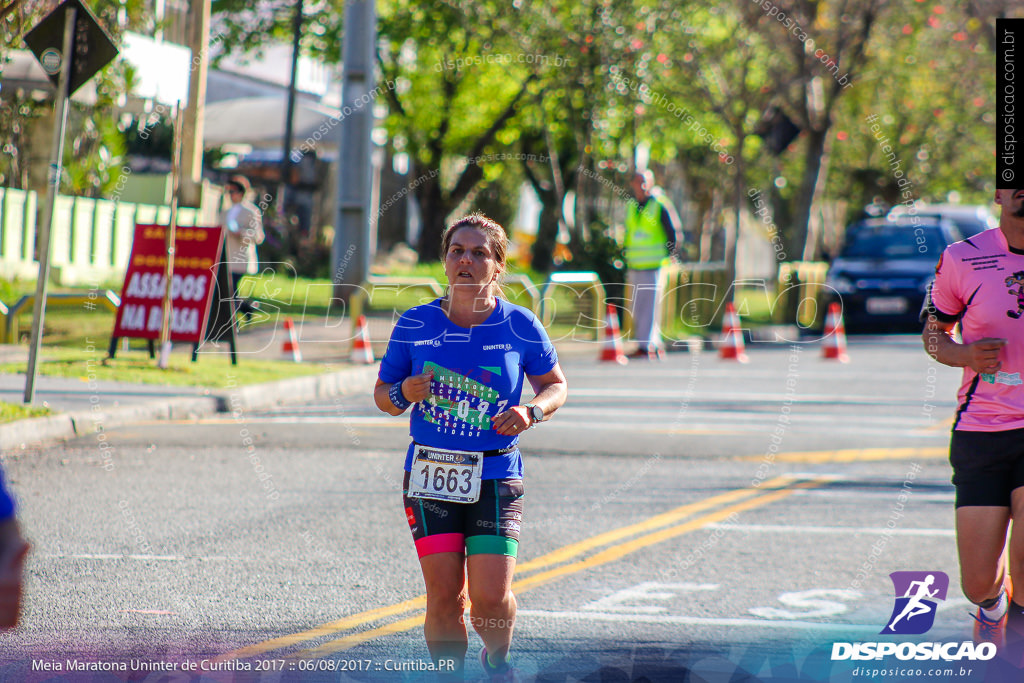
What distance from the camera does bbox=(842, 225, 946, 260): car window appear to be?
2389cm

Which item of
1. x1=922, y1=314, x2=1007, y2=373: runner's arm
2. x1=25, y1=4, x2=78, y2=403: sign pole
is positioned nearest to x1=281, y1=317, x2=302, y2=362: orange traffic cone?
x1=25, y1=4, x2=78, y2=403: sign pole

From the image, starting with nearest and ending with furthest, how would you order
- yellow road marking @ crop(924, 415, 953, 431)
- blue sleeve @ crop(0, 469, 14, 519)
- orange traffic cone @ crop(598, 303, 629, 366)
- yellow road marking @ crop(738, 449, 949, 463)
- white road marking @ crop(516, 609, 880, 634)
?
blue sleeve @ crop(0, 469, 14, 519) → white road marking @ crop(516, 609, 880, 634) → yellow road marking @ crop(738, 449, 949, 463) → yellow road marking @ crop(924, 415, 953, 431) → orange traffic cone @ crop(598, 303, 629, 366)

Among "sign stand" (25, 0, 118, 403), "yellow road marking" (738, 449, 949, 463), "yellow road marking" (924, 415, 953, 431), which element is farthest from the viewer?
"yellow road marking" (924, 415, 953, 431)

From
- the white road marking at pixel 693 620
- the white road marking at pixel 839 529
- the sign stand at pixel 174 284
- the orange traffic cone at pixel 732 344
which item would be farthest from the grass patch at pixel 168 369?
the white road marking at pixel 693 620

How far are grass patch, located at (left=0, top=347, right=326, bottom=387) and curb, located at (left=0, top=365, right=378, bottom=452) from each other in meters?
0.26

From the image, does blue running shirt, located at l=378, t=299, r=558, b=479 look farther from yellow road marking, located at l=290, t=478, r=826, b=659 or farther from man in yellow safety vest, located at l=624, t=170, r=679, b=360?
man in yellow safety vest, located at l=624, t=170, r=679, b=360

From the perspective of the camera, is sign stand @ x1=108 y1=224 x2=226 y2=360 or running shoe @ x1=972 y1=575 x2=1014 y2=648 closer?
running shoe @ x1=972 y1=575 x2=1014 y2=648

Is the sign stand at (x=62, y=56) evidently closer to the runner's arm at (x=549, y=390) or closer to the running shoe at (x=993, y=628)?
the runner's arm at (x=549, y=390)

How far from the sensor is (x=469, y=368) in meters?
4.27

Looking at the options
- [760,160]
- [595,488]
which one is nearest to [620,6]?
[595,488]

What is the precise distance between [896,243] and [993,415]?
20514 millimetres

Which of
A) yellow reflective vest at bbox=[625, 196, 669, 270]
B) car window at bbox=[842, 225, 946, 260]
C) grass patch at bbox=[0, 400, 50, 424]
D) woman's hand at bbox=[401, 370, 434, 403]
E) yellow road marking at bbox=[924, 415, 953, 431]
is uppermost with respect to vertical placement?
car window at bbox=[842, 225, 946, 260]

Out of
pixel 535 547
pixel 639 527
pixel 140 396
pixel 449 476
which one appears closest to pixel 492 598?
pixel 449 476

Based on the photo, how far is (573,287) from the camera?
19953 millimetres
